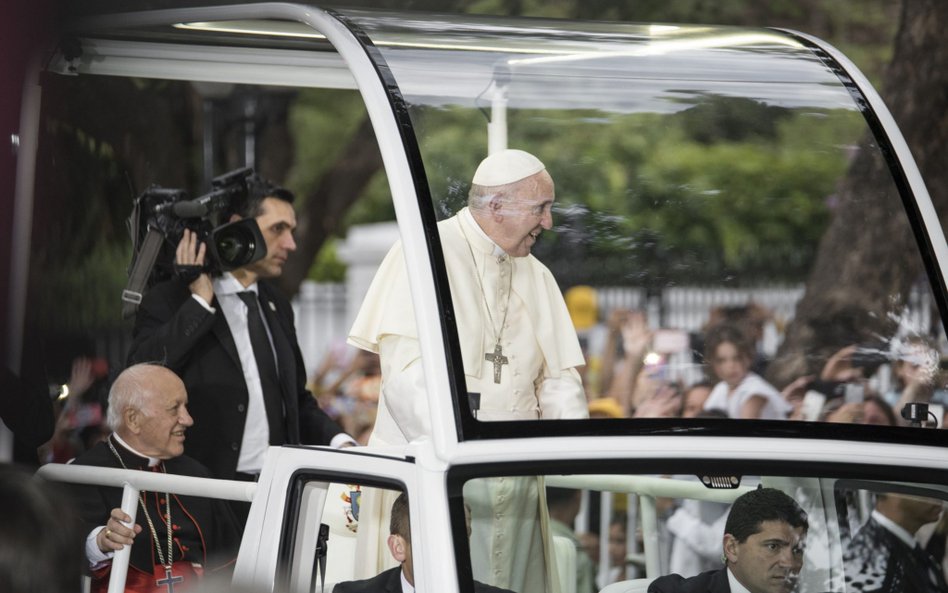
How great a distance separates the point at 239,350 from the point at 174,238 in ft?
1.59

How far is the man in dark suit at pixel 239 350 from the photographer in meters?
4.80

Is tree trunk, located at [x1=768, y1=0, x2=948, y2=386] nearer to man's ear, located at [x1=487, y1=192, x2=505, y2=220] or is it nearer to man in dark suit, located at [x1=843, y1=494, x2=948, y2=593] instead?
man in dark suit, located at [x1=843, y1=494, x2=948, y2=593]

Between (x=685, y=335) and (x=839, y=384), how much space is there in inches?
17.2

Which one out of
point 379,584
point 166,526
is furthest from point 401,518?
point 166,526

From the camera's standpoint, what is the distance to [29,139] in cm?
469

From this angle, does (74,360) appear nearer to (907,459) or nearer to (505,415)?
(505,415)

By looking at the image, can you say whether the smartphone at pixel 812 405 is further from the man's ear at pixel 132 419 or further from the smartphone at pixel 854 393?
the man's ear at pixel 132 419

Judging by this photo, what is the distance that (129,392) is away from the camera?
14.5ft

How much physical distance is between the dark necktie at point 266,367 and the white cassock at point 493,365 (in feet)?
3.81

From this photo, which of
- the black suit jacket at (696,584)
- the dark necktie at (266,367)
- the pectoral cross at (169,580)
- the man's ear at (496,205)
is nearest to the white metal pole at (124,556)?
the pectoral cross at (169,580)

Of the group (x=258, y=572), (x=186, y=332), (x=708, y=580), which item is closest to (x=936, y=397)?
(x=708, y=580)

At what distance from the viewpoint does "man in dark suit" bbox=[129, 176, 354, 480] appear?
4.80m

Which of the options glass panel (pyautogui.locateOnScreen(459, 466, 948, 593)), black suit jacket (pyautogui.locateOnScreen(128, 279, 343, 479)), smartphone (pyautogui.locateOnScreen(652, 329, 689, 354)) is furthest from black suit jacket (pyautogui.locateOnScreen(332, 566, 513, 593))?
black suit jacket (pyautogui.locateOnScreen(128, 279, 343, 479))

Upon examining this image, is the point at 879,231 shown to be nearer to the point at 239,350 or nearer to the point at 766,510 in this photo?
the point at 766,510
